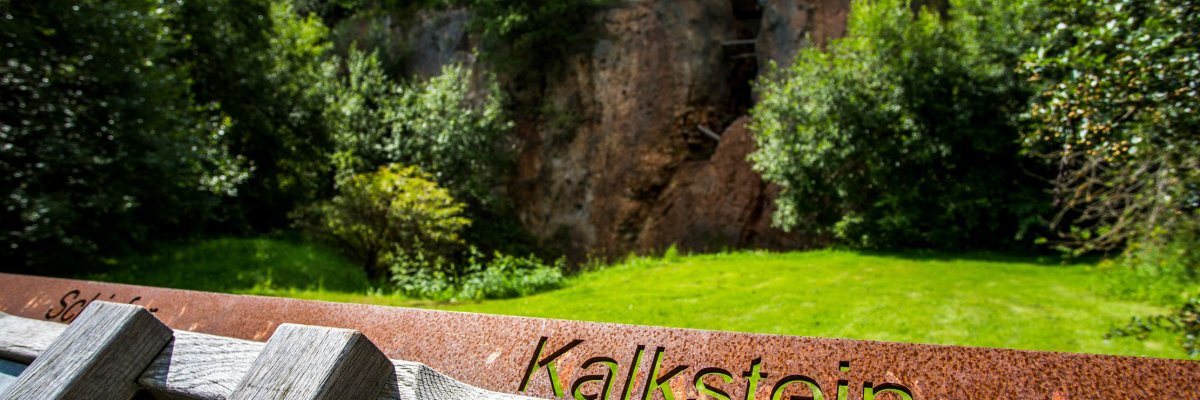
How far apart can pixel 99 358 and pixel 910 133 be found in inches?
631

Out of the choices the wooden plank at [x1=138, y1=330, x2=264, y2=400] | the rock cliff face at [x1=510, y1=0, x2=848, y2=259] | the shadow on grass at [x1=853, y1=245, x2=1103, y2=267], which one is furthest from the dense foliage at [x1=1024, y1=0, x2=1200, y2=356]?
the rock cliff face at [x1=510, y1=0, x2=848, y2=259]

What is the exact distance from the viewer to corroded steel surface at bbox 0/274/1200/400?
1423 millimetres

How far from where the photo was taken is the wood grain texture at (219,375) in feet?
4.90

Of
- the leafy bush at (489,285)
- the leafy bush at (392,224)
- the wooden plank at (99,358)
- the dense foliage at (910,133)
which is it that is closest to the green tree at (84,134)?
the leafy bush at (392,224)

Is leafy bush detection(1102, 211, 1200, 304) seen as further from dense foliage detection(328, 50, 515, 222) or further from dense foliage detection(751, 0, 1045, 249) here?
dense foliage detection(328, 50, 515, 222)

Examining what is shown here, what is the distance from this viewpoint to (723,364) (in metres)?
1.68

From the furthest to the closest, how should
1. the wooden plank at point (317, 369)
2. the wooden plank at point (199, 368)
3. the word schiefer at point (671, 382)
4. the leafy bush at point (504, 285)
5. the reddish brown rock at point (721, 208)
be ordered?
1. the reddish brown rock at point (721, 208)
2. the leafy bush at point (504, 285)
3. the wooden plank at point (199, 368)
4. the word schiefer at point (671, 382)
5. the wooden plank at point (317, 369)

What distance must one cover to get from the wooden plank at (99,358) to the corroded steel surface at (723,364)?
2.09 ft

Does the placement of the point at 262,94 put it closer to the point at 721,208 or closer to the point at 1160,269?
the point at 721,208

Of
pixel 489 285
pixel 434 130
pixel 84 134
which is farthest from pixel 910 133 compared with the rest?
pixel 84 134

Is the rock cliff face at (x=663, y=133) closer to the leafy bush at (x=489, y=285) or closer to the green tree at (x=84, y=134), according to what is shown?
the leafy bush at (x=489, y=285)

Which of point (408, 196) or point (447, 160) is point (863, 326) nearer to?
point (408, 196)

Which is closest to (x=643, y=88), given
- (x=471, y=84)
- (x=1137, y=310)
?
(x=471, y=84)

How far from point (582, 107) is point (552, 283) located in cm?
930
